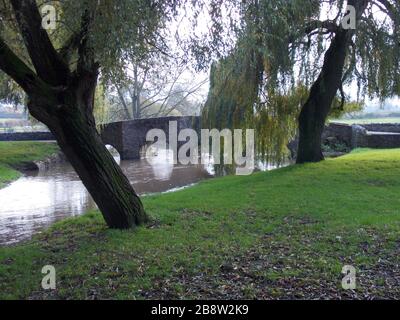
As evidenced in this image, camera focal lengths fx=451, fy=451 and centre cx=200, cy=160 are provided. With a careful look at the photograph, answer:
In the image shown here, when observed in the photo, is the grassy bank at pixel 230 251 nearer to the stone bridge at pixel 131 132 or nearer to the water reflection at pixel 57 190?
the water reflection at pixel 57 190

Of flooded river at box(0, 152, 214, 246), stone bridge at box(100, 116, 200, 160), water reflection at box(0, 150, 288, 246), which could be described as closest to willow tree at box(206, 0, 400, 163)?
water reflection at box(0, 150, 288, 246)

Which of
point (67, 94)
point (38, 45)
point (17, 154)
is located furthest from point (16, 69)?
point (17, 154)

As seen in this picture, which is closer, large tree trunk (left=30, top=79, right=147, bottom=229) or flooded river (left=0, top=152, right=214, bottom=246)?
large tree trunk (left=30, top=79, right=147, bottom=229)

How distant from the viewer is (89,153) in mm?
6613

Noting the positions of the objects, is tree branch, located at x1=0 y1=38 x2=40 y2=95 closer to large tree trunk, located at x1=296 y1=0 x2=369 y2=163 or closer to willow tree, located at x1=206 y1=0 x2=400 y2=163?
willow tree, located at x1=206 y1=0 x2=400 y2=163

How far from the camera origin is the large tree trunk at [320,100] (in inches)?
472

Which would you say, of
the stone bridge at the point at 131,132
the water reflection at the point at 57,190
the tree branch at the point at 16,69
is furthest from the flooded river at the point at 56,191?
the tree branch at the point at 16,69

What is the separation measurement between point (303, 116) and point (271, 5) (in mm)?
7285

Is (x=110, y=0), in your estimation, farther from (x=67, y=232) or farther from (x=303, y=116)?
(x=303, y=116)

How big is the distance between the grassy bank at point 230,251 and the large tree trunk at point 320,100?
311cm

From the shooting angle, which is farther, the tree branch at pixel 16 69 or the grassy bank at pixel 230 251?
the tree branch at pixel 16 69

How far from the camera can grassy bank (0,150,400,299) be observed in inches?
185

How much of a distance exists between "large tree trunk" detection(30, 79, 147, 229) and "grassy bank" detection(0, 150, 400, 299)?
16.7 inches

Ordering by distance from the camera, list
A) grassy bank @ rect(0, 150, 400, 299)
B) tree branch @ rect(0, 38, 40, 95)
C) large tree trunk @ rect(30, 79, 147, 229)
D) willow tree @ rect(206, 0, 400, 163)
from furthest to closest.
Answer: willow tree @ rect(206, 0, 400, 163), large tree trunk @ rect(30, 79, 147, 229), tree branch @ rect(0, 38, 40, 95), grassy bank @ rect(0, 150, 400, 299)
